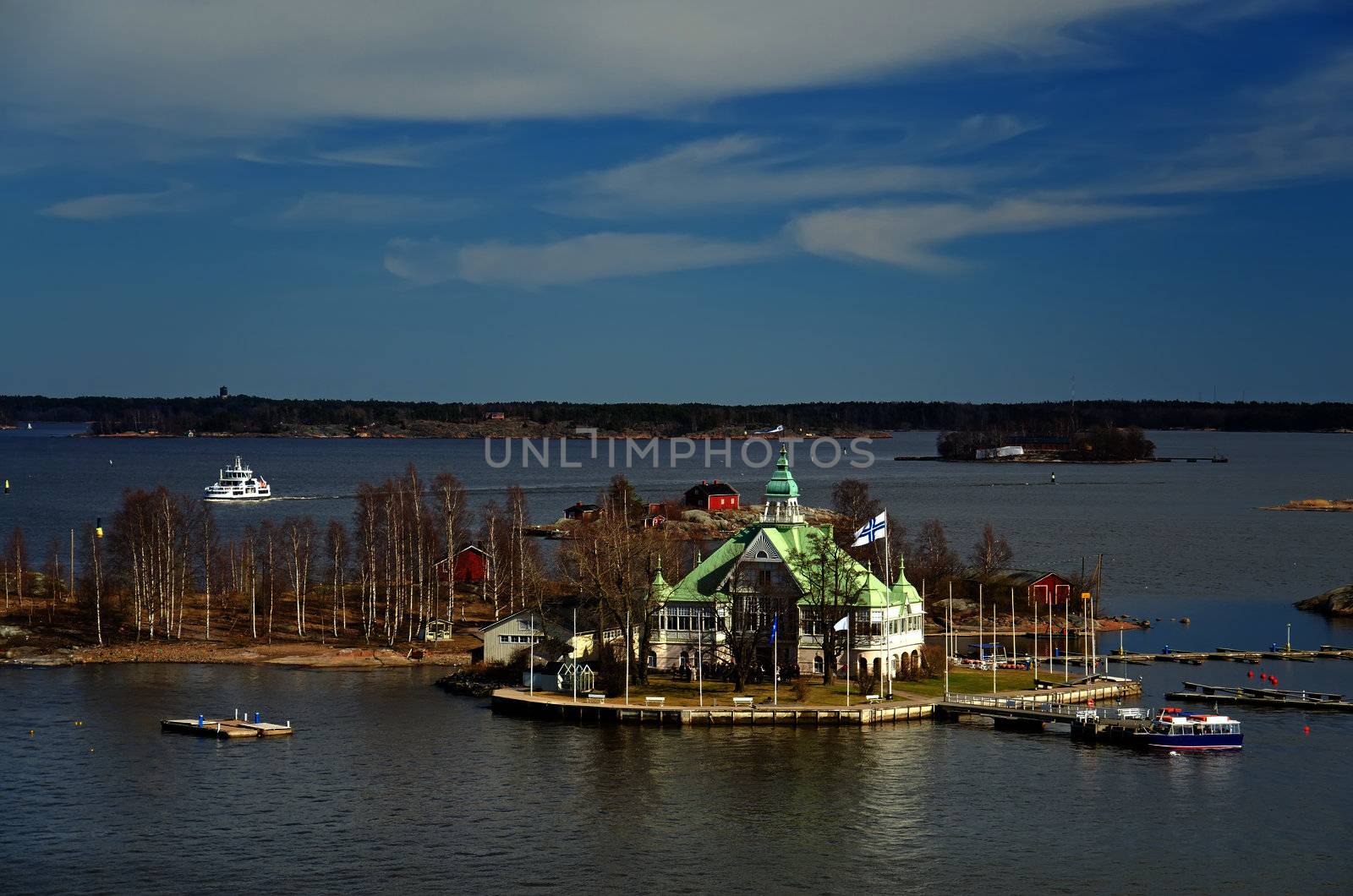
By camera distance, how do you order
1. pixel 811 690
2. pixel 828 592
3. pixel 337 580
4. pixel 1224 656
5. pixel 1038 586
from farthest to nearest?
pixel 1038 586
pixel 337 580
pixel 1224 656
pixel 828 592
pixel 811 690

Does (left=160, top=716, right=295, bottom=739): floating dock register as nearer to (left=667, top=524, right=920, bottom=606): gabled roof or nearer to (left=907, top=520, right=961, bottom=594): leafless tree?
(left=667, top=524, right=920, bottom=606): gabled roof

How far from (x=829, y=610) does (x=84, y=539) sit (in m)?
80.0

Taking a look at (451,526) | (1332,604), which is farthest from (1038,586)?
(451,526)

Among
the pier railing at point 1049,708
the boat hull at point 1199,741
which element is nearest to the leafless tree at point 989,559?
the pier railing at point 1049,708

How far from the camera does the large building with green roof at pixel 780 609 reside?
256 ft

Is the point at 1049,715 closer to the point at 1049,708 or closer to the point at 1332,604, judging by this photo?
the point at 1049,708

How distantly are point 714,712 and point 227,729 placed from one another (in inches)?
840

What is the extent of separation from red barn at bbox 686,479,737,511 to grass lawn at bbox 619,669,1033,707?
101 metres

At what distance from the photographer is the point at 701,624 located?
3142 inches

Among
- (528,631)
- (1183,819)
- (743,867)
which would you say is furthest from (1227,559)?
(743,867)

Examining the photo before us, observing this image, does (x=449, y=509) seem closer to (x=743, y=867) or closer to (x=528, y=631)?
(x=528, y=631)

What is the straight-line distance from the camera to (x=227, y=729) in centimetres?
6888

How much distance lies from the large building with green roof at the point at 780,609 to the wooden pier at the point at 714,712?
4.53 metres

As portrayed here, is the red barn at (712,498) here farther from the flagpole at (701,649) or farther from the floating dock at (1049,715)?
the floating dock at (1049,715)
